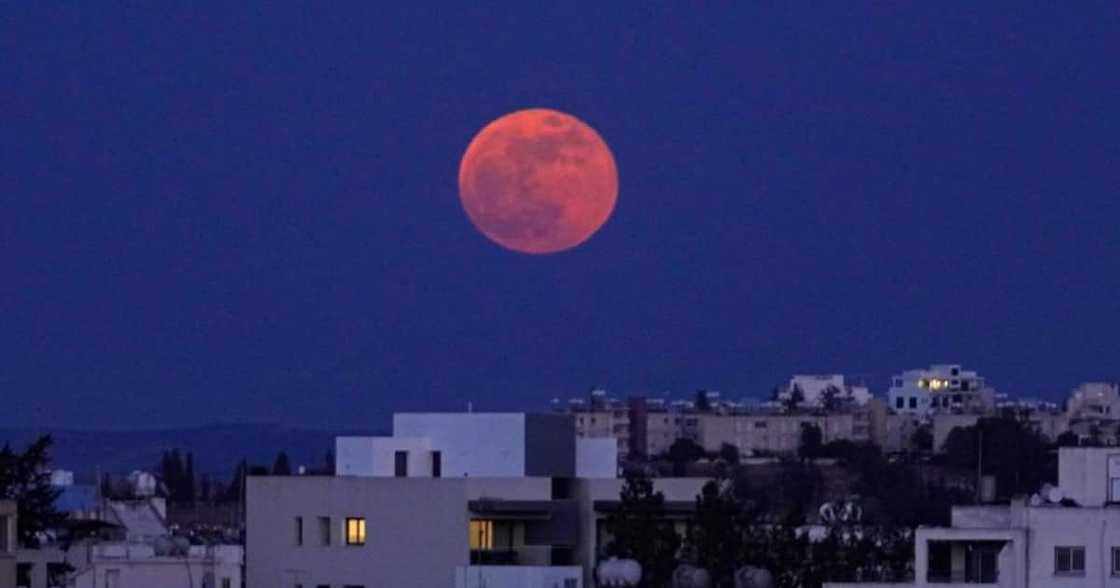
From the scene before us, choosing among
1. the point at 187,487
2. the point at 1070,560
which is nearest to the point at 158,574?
the point at 1070,560

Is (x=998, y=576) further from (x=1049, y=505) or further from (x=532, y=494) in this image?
(x=532, y=494)

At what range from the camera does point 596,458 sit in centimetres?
8088

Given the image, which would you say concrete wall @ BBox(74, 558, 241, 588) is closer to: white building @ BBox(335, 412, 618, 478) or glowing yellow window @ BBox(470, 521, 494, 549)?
glowing yellow window @ BBox(470, 521, 494, 549)

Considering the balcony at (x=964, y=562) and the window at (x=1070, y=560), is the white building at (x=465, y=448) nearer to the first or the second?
the balcony at (x=964, y=562)

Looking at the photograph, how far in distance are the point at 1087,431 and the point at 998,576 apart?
127372 millimetres

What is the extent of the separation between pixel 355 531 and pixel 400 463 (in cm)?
592

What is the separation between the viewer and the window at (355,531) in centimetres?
7062

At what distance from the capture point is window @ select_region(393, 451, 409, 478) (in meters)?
76.1

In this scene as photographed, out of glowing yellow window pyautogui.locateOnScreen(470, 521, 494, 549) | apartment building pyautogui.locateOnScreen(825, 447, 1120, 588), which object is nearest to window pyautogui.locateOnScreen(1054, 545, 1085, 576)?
apartment building pyautogui.locateOnScreen(825, 447, 1120, 588)

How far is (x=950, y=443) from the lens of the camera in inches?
7151

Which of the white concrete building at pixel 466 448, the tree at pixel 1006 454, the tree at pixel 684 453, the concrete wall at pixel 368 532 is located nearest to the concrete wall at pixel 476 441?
the white concrete building at pixel 466 448

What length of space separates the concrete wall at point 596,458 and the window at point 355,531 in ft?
28.7

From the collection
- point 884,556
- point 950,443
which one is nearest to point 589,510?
point 884,556

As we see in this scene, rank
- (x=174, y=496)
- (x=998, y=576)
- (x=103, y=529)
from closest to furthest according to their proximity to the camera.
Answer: (x=998, y=576) → (x=103, y=529) → (x=174, y=496)
